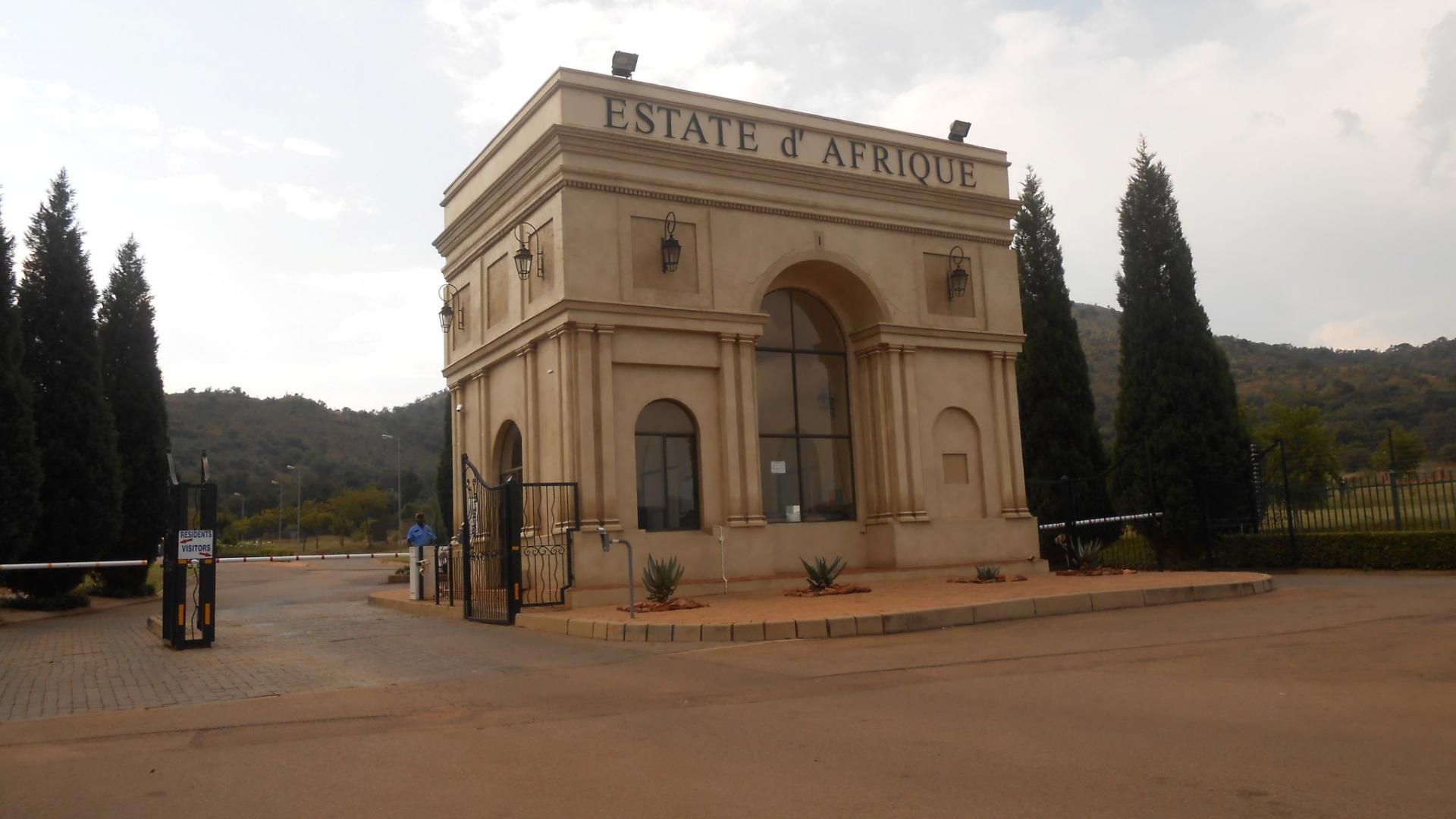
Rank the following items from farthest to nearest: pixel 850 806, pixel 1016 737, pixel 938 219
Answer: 1. pixel 938 219
2. pixel 1016 737
3. pixel 850 806

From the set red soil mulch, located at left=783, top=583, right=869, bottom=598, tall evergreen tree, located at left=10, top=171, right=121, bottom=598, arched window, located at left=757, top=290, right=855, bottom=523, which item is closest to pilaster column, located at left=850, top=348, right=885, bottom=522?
arched window, located at left=757, top=290, right=855, bottom=523

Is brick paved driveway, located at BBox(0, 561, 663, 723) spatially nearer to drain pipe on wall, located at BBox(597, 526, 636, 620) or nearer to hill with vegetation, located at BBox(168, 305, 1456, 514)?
drain pipe on wall, located at BBox(597, 526, 636, 620)

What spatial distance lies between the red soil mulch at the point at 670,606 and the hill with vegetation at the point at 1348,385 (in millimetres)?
32992

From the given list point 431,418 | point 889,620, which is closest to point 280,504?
point 431,418

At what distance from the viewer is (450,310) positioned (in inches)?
826

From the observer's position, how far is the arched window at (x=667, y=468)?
57.1ft

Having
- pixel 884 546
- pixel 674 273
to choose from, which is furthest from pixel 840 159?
pixel 884 546

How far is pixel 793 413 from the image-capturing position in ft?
64.3

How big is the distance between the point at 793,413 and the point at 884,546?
2.90 meters

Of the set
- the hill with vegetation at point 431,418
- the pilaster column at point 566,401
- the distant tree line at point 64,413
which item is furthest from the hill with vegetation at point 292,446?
the pilaster column at point 566,401

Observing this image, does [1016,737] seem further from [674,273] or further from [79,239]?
[79,239]

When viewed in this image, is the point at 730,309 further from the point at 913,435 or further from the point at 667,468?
the point at 913,435

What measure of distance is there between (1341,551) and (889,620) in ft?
38.8

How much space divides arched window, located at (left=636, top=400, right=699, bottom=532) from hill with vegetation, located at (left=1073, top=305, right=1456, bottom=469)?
30.4 meters
